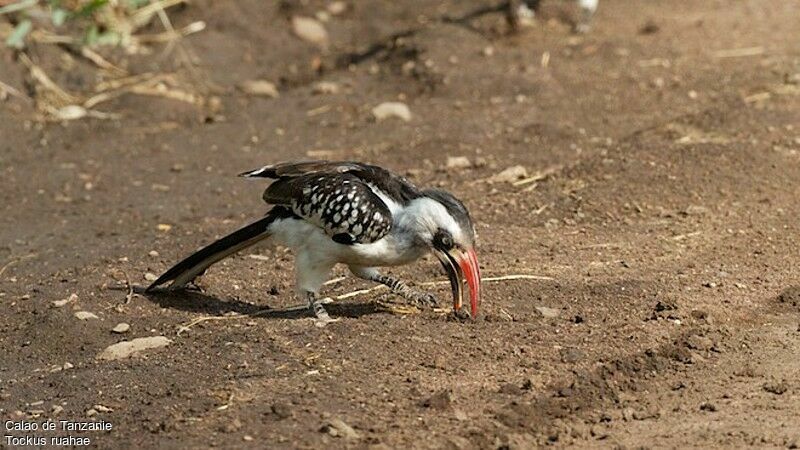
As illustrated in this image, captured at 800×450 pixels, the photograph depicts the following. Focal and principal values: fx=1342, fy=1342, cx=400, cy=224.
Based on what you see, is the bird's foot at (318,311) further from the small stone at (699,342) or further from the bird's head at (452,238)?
the small stone at (699,342)

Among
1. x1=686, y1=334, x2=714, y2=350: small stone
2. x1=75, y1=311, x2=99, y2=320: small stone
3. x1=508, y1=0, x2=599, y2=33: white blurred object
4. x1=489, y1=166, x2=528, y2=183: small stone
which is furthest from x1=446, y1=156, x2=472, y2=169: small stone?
x1=686, y1=334, x2=714, y2=350: small stone

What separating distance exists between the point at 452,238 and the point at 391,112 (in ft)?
13.3

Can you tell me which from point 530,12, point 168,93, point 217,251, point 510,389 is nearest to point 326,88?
point 168,93

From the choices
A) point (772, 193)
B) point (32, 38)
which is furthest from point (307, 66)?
point (772, 193)

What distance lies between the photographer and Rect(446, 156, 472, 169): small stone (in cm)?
853

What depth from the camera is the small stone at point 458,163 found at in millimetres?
8531

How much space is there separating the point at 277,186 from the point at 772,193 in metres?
2.95

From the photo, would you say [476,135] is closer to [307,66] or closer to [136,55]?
[307,66]

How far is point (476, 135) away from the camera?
9.12m

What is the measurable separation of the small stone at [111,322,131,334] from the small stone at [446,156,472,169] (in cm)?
304

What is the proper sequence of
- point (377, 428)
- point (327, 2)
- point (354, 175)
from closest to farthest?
point (377, 428)
point (354, 175)
point (327, 2)

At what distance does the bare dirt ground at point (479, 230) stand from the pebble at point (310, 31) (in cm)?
11

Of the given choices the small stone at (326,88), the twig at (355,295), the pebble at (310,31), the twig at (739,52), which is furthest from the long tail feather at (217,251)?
the pebble at (310,31)

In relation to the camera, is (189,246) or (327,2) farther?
(327,2)
